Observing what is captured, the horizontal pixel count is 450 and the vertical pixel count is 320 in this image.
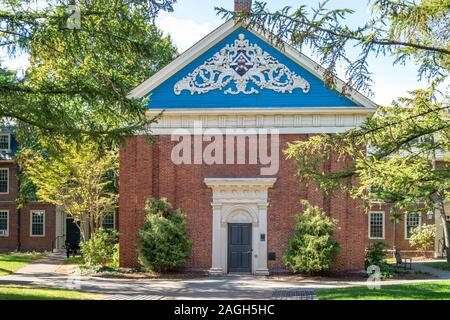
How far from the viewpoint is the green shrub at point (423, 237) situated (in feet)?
112

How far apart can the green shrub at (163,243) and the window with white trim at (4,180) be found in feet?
68.1

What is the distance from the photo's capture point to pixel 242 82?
2319cm

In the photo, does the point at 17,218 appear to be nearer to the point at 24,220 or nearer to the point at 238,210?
the point at 24,220

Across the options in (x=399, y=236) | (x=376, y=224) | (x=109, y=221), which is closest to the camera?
(x=399, y=236)

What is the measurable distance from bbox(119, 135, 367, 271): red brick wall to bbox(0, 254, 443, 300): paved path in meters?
1.94

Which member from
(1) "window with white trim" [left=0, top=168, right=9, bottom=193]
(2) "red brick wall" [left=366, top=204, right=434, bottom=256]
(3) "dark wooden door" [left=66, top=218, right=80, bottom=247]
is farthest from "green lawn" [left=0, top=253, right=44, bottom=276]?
(2) "red brick wall" [left=366, top=204, right=434, bottom=256]

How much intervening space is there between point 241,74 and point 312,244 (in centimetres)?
701

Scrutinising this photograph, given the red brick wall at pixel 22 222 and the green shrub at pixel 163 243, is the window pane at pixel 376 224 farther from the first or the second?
the red brick wall at pixel 22 222

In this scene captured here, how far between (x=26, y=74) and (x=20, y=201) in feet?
77.6

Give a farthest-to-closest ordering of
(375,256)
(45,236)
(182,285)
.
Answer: (45,236)
(375,256)
(182,285)

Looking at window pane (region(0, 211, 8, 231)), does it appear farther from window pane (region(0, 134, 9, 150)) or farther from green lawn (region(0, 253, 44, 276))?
green lawn (region(0, 253, 44, 276))

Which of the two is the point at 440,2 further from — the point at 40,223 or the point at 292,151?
the point at 40,223

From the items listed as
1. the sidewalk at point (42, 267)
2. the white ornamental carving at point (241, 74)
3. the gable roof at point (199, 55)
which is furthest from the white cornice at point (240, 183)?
the sidewalk at point (42, 267)

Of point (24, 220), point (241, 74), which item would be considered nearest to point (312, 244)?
point (241, 74)
